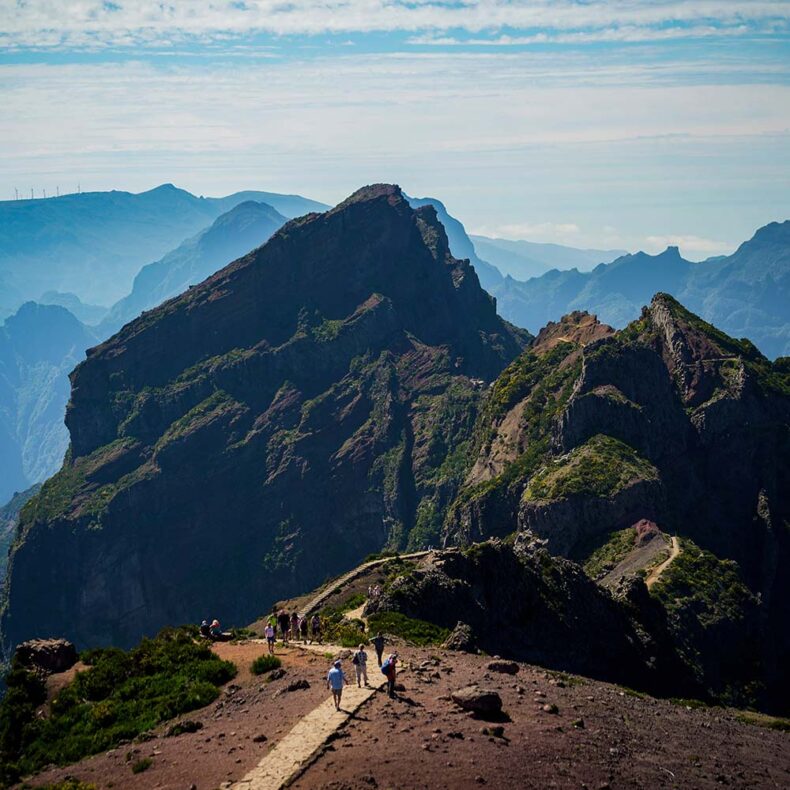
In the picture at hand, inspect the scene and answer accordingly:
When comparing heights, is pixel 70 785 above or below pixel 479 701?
below

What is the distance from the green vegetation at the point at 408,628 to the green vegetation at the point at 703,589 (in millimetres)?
35561

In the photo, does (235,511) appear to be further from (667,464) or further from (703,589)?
(703,589)

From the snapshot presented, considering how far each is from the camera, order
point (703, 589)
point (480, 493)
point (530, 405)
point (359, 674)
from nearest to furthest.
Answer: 1. point (359, 674)
2. point (703, 589)
3. point (480, 493)
4. point (530, 405)

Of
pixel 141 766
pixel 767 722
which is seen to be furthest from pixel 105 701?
pixel 767 722

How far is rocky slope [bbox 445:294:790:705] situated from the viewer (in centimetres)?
10106

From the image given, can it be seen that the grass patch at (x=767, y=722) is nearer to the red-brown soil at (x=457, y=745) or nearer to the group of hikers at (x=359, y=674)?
the red-brown soil at (x=457, y=745)

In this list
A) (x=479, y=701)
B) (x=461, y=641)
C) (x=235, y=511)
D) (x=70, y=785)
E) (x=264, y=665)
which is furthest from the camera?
(x=235, y=511)

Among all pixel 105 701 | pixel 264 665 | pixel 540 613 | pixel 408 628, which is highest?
pixel 264 665

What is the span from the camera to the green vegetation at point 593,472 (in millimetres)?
103000

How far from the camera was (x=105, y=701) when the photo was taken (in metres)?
42.0

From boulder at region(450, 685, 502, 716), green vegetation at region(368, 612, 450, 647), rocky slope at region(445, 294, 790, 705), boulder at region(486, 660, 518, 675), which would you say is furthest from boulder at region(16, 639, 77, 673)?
rocky slope at region(445, 294, 790, 705)

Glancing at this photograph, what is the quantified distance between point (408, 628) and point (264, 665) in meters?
11.5

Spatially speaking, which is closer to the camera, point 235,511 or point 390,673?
point 390,673

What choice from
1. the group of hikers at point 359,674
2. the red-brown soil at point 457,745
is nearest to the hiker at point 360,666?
the group of hikers at point 359,674
